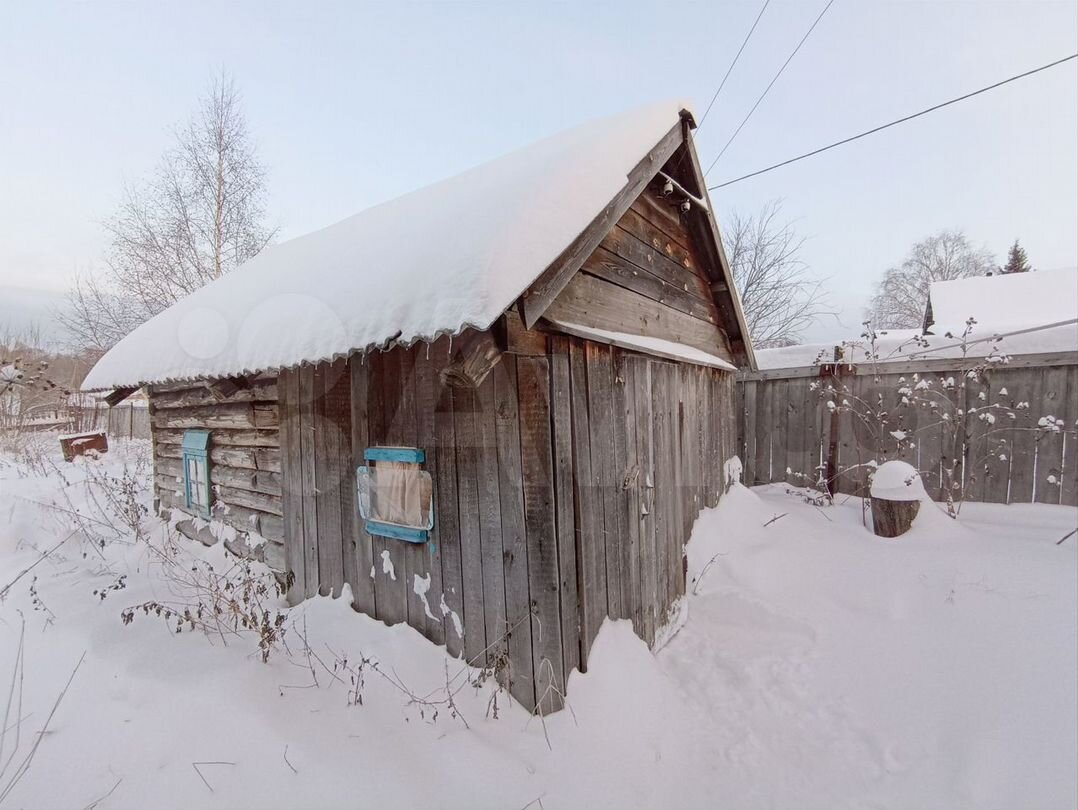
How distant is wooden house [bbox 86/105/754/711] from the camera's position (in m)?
2.29

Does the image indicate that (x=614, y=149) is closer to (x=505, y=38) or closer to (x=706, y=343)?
(x=706, y=343)

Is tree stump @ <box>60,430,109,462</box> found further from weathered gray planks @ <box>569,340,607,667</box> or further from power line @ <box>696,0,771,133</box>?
power line @ <box>696,0,771,133</box>

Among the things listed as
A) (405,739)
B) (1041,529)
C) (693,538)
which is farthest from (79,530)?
(1041,529)

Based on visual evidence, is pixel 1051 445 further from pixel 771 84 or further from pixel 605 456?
pixel 771 84

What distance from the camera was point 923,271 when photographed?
2691 centimetres

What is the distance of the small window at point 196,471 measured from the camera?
15.8 ft

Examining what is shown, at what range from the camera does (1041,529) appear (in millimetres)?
4395

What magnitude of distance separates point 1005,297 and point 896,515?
16793mm

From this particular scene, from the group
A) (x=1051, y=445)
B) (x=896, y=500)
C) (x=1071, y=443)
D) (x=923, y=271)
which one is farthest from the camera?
(x=923, y=271)

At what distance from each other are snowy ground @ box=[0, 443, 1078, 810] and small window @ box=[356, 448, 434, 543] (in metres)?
0.70

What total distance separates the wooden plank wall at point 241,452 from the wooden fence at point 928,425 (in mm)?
6301


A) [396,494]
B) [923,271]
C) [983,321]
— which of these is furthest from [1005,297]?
[396,494]

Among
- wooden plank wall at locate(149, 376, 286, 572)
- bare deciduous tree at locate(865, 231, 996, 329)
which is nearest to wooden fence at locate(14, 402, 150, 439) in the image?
wooden plank wall at locate(149, 376, 286, 572)

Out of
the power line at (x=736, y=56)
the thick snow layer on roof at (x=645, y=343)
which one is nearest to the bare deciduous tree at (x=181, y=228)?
the power line at (x=736, y=56)
